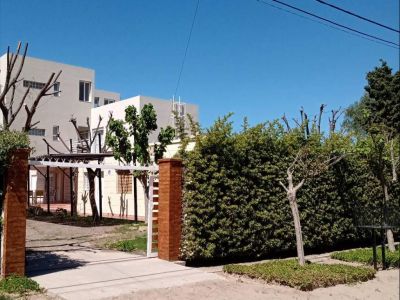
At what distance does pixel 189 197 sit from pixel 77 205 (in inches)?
760

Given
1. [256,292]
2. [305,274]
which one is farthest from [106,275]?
[305,274]

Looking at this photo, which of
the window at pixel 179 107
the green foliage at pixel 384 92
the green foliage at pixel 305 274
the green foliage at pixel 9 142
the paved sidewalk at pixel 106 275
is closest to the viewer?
the paved sidewalk at pixel 106 275

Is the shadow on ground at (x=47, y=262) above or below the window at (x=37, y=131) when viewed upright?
below

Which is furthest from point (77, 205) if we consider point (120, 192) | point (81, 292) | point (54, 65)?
point (81, 292)

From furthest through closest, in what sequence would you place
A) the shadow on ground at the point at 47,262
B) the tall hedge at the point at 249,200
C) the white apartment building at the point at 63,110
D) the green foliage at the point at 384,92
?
1. the white apartment building at the point at 63,110
2. the green foliage at the point at 384,92
3. the tall hedge at the point at 249,200
4. the shadow on ground at the point at 47,262

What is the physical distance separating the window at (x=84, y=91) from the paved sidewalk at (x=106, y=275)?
83.3 ft

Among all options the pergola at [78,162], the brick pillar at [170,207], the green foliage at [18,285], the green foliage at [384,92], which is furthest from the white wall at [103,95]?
the green foliage at [18,285]

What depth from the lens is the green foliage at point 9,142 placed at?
26.4 feet

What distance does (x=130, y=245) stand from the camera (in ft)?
42.0

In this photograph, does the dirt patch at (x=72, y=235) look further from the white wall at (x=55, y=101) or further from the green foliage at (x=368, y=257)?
the white wall at (x=55, y=101)

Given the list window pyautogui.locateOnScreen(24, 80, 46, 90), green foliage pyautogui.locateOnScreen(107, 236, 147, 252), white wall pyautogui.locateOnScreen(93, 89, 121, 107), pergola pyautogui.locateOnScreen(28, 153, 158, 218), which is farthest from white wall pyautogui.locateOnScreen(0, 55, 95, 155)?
green foliage pyautogui.locateOnScreen(107, 236, 147, 252)

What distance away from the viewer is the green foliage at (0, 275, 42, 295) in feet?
24.5

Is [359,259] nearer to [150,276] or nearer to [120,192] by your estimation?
[150,276]

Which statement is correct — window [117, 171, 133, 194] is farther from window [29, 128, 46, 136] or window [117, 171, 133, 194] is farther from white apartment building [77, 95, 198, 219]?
window [29, 128, 46, 136]
